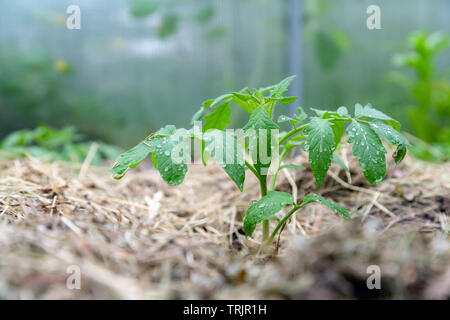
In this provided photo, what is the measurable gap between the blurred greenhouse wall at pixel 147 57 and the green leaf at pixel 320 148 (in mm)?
1638

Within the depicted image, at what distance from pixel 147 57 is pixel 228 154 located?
6.28ft

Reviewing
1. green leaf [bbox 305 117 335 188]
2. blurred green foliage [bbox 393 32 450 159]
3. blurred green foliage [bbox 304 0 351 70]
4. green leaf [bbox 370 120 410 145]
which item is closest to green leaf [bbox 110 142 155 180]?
green leaf [bbox 305 117 335 188]

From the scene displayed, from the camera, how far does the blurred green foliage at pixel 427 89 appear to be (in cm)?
264

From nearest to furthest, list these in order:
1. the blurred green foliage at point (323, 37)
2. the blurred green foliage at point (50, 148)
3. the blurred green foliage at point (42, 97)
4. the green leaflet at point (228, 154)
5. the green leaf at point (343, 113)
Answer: the green leaflet at point (228, 154)
the green leaf at point (343, 113)
the blurred green foliage at point (50, 148)
the blurred green foliage at point (42, 97)
the blurred green foliage at point (323, 37)

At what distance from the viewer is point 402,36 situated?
289cm

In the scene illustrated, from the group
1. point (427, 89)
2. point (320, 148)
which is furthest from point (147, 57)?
point (427, 89)

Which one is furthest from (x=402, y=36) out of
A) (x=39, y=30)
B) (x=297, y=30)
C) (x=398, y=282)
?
(x=398, y=282)

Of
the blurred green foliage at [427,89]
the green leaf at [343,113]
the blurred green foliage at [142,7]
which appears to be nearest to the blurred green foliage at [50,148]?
the blurred green foliage at [142,7]

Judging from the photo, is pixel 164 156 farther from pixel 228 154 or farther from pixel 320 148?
pixel 320 148

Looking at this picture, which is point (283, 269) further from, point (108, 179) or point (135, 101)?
point (135, 101)

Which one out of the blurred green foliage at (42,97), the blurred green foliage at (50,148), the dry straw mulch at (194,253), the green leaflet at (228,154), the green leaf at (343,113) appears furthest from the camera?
the blurred green foliage at (42,97)

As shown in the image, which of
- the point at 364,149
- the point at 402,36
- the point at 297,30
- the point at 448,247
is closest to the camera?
the point at 448,247

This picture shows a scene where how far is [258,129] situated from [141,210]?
518 mm

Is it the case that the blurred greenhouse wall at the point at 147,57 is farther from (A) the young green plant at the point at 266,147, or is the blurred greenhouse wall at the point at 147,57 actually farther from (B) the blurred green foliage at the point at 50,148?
(A) the young green plant at the point at 266,147
